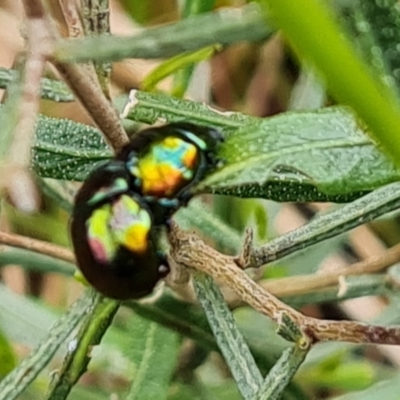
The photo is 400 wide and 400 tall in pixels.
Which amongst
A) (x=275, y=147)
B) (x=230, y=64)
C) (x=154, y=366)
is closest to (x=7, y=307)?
(x=154, y=366)

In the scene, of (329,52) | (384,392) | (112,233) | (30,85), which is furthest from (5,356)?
(329,52)

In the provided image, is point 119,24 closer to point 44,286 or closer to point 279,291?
point 44,286

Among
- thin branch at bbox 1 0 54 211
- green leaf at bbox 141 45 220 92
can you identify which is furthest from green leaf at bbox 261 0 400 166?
green leaf at bbox 141 45 220 92

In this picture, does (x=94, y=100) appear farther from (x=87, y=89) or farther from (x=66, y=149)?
(x=66, y=149)

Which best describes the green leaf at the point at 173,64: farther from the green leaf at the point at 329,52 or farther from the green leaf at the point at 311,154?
the green leaf at the point at 329,52

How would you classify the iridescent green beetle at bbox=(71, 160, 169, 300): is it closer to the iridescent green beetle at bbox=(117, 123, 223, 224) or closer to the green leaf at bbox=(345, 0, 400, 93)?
the iridescent green beetle at bbox=(117, 123, 223, 224)

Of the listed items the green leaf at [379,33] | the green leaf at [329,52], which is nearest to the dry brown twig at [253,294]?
the green leaf at [379,33]
